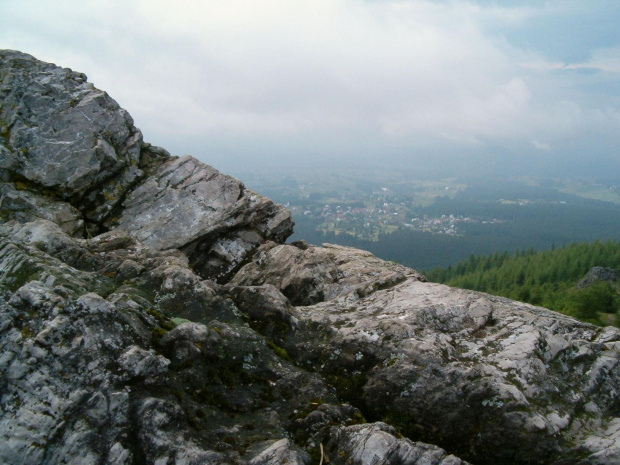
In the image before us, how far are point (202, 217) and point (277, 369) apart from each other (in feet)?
43.2

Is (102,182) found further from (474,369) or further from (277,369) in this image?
(474,369)

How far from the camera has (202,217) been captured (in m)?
21.5

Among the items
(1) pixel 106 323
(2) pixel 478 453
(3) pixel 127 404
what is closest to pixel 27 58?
(1) pixel 106 323

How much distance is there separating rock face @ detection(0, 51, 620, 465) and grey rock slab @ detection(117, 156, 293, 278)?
4913mm

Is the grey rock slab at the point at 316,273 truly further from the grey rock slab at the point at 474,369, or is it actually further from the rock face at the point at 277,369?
the grey rock slab at the point at 474,369

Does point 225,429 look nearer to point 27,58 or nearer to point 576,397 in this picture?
point 576,397

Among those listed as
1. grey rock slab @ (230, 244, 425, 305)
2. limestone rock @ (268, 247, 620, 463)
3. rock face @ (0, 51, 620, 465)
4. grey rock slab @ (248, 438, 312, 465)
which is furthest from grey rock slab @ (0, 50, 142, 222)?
grey rock slab @ (248, 438, 312, 465)

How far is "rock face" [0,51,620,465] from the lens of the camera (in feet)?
24.6

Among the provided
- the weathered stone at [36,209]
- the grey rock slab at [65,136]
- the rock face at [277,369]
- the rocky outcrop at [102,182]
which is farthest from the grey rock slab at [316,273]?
the grey rock slab at [65,136]

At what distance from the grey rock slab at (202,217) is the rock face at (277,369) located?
4.91m

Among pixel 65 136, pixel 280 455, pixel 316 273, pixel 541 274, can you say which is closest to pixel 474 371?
pixel 280 455

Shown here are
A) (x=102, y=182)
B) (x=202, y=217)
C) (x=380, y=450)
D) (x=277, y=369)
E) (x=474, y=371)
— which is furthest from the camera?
(x=202, y=217)

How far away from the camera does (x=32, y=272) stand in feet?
33.3

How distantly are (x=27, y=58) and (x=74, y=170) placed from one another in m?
8.95
